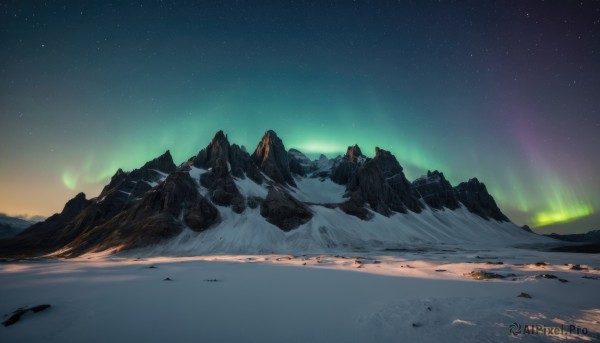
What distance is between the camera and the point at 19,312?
1321cm

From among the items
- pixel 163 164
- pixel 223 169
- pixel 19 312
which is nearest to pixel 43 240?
pixel 163 164

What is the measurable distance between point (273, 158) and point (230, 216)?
232 ft

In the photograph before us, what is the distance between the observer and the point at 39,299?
15992 millimetres

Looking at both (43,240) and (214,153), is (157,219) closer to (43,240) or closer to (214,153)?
(214,153)

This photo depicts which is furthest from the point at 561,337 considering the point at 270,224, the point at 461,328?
the point at 270,224

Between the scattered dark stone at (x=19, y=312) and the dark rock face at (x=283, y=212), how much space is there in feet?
326

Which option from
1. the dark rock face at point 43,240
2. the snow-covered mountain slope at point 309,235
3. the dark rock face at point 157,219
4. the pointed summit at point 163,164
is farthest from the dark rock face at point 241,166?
the dark rock face at point 43,240

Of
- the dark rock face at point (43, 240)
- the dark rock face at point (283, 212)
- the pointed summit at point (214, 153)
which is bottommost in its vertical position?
the dark rock face at point (43, 240)

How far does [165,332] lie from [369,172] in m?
167

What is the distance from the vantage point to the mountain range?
97812mm

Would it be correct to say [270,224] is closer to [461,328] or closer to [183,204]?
[183,204]

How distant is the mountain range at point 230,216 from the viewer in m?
97.8

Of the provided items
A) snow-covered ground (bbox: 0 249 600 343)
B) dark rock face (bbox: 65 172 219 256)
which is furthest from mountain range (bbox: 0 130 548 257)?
snow-covered ground (bbox: 0 249 600 343)

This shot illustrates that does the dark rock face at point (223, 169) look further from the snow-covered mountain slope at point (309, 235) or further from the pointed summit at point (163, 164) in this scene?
the pointed summit at point (163, 164)
